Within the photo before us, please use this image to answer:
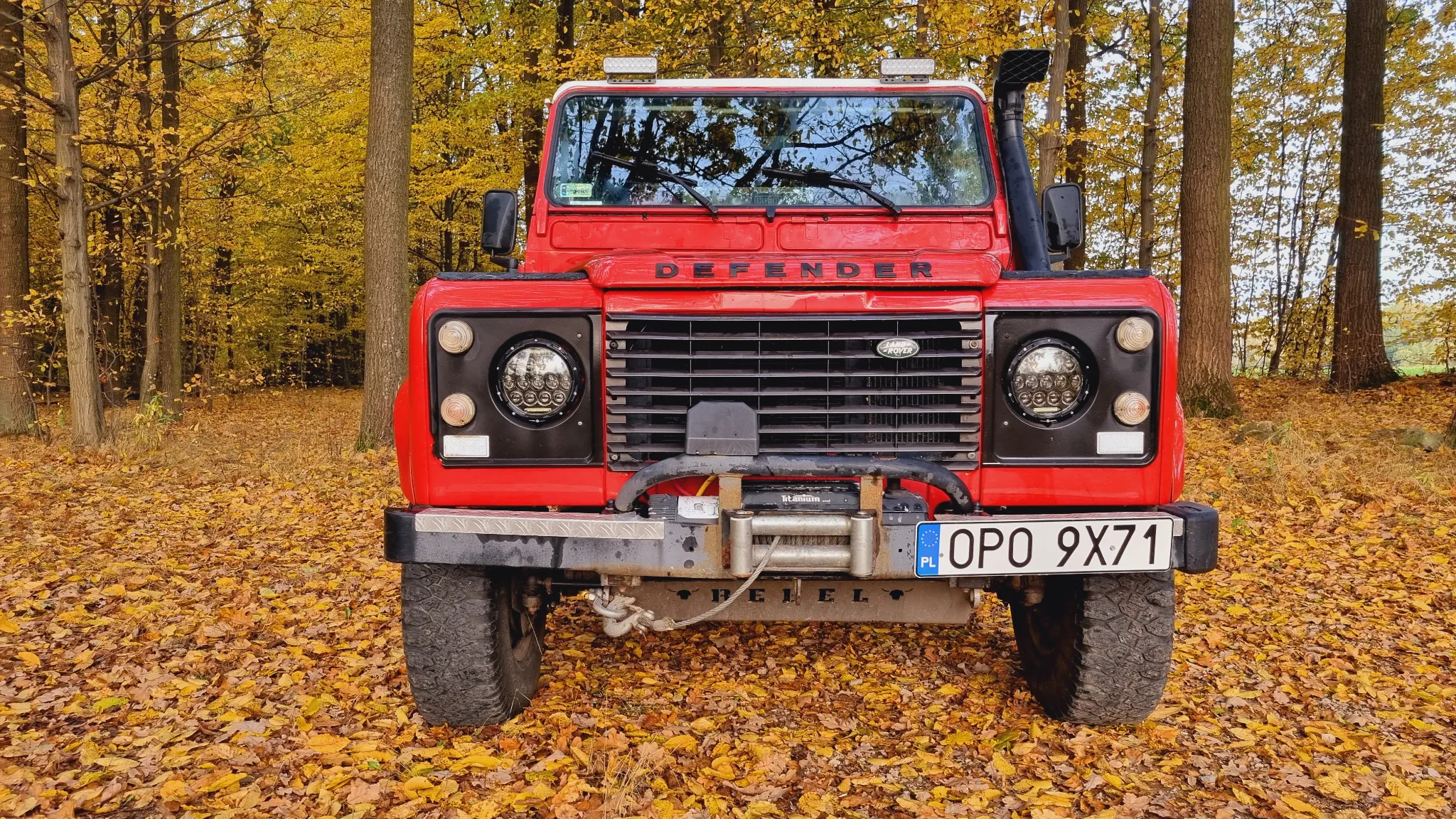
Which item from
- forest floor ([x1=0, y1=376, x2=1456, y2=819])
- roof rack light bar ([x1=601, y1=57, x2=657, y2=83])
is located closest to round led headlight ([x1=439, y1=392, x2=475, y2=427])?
forest floor ([x1=0, y1=376, x2=1456, y2=819])

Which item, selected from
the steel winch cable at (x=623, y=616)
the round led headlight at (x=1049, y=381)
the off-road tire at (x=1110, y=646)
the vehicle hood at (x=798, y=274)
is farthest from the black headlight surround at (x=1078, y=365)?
the steel winch cable at (x=623, y=616)

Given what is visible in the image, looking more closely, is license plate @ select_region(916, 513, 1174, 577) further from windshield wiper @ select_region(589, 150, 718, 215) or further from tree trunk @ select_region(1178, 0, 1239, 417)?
tree trunk @ select_region(1178, 0, 1239, 417)

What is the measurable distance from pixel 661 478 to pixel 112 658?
2886 millimetres

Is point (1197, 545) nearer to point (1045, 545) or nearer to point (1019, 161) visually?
point (1045, 545)

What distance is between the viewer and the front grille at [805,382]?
8.08ft

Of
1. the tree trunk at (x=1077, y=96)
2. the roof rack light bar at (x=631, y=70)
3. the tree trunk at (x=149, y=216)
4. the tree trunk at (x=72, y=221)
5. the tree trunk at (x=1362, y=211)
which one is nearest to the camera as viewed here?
the roof rack light bar at (x=631, y=70)

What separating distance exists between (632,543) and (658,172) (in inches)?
73.2

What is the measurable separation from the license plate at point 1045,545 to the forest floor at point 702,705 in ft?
2.36

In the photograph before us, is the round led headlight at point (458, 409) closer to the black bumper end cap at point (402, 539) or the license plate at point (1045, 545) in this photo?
the black bumper end cap at point (402, 539)

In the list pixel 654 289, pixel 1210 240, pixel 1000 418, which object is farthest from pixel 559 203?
pixel 1210 240

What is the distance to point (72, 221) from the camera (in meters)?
8.09

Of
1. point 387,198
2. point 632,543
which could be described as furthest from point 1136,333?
point 387,198

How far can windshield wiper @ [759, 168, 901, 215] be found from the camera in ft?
11.7

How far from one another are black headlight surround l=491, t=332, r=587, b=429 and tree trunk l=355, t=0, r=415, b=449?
6.49 metres
